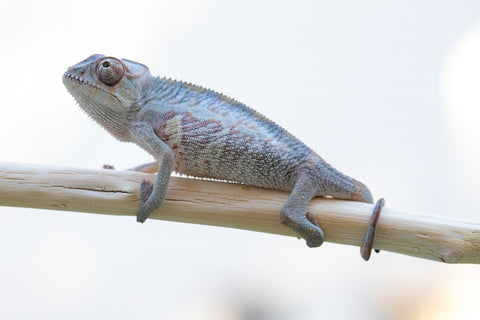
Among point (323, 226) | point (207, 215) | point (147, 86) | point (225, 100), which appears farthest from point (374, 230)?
point (147, 86)

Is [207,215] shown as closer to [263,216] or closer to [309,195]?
[263,216]

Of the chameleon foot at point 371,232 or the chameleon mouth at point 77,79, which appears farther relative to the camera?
the chameleon mouth at point 77,79

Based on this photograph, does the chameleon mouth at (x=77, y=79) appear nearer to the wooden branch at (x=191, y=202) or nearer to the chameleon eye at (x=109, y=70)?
the chameleon eye at (x=109, y=70)

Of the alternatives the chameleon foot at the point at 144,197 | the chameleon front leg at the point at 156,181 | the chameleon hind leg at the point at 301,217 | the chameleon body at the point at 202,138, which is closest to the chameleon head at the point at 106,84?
the chameleon body at the point at 202,138

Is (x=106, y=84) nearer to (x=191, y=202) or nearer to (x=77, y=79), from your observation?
(x=77, y=79)

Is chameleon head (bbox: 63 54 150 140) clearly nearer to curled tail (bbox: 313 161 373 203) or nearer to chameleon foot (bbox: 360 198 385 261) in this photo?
curled tail (bbox: 313 161 373 203)

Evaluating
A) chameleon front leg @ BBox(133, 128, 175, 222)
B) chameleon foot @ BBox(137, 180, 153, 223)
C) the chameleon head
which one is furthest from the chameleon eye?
chameleon foot @ BBox(137, 180, 153, 223)

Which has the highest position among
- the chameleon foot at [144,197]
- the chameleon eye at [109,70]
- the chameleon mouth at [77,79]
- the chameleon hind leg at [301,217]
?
the chameleon eye at [109,70]
